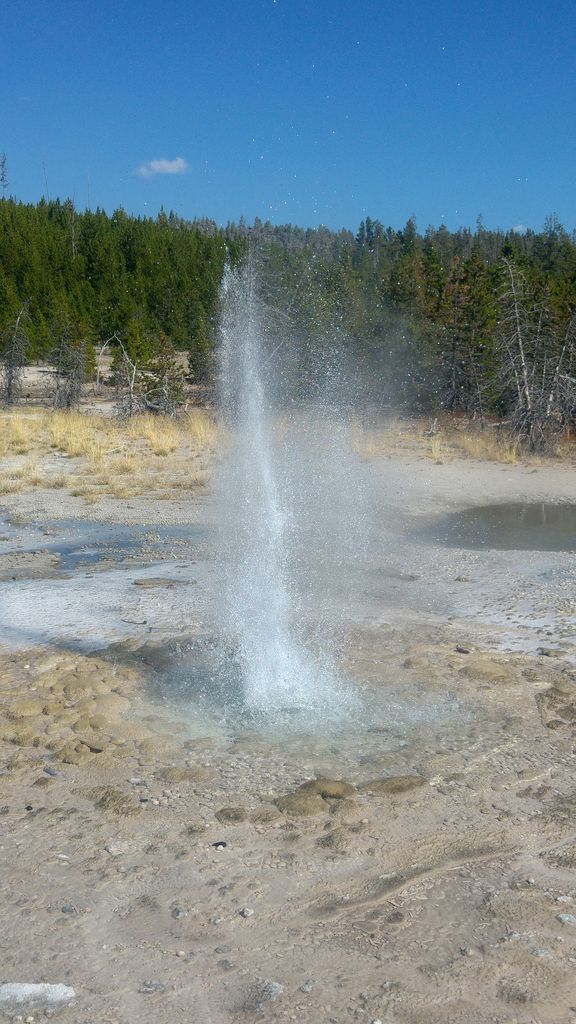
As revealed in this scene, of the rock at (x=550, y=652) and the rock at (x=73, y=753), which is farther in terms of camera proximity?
the rock at (x=550, y=652)

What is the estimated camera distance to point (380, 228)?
100312mm

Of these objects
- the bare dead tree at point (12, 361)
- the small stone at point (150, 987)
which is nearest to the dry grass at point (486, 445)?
the bare dead tree at point (12, 361)

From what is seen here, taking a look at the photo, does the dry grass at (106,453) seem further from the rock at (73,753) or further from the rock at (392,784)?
the rock at (392,784)

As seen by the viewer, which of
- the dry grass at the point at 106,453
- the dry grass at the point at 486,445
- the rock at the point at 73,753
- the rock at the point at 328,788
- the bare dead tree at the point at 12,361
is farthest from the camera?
the bare dead tree at the point at 12,361

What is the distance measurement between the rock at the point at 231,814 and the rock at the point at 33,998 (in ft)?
4.68

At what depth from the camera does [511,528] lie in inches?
543

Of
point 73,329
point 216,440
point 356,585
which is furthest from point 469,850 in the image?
point 73,329

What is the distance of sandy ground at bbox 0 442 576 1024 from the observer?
3639 mm

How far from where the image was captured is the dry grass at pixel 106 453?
1619cm

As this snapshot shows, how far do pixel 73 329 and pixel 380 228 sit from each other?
254ft

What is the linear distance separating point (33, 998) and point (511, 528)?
36.7 ft

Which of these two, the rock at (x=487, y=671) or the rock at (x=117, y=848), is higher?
the rock at (x=487, y=671)

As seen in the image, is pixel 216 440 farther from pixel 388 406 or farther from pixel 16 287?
pixel 16 287

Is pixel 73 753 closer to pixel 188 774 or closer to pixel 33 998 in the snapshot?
pixel 188 774
